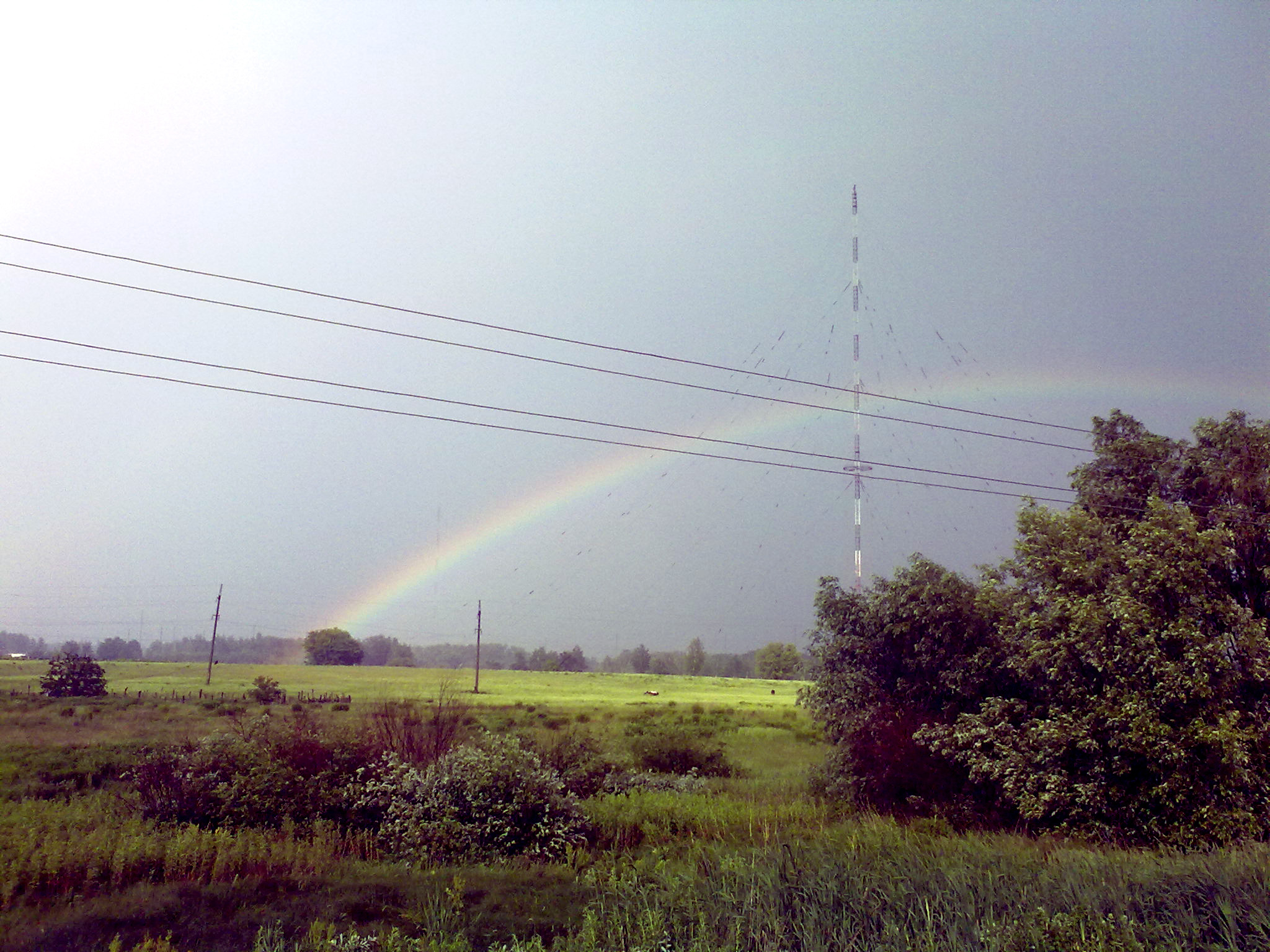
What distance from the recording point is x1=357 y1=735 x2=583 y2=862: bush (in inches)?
667

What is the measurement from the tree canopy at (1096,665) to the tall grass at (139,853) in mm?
14284

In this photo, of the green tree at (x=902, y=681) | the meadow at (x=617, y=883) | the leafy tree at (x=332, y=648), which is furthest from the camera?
Result: the leafy tree at (x=332, y=648)

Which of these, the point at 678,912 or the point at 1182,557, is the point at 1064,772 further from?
the point at 678,912

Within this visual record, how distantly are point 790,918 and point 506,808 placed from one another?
9740mm

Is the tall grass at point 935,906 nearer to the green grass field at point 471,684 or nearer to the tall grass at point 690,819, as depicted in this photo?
the tall grass at point 690,819

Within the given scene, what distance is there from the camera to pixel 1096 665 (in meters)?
17.8

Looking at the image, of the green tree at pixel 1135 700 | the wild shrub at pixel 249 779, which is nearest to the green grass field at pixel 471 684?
the wild shrub at pixel 249 779

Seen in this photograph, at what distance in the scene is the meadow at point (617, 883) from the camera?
831cm

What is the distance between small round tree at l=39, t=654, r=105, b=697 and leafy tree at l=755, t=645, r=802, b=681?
85.4 metres

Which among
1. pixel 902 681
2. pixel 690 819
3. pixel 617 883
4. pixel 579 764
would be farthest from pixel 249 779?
pixel 902 681

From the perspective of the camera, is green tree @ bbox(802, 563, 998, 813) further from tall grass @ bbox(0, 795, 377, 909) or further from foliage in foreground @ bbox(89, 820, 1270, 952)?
tall grass @ bbox(0, 795, 377, 909)

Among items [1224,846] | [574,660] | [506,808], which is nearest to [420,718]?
[506,808]

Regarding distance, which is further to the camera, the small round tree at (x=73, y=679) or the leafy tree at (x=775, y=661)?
the leafy tree at (x=775, y=661)

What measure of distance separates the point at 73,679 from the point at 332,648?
51.8m
